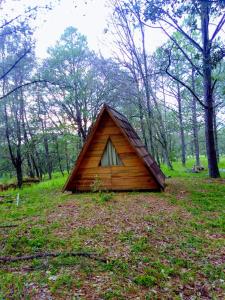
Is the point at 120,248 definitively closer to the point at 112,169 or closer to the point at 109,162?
the point at 112,169

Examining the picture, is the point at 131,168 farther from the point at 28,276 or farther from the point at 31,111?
the point at 31,111

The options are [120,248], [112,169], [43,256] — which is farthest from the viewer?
[112,169]

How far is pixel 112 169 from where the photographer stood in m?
8.66

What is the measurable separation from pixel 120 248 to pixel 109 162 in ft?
16.2

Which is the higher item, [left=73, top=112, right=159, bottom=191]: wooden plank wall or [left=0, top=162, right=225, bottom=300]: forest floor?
[left=73, top=112, right=159, bottom=191]: wooden plank wall

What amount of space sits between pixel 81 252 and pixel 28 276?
2.88 ft

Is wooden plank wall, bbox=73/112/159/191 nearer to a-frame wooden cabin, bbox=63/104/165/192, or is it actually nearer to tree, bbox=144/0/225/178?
a-frame wooden cabin, bbox=63/104/165/192

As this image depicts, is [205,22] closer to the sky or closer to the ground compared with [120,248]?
closer to the sky

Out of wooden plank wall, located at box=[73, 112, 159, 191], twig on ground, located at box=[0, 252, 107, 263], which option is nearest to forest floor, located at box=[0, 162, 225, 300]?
twig on ground, located at box=[0, 252, 107, 263]

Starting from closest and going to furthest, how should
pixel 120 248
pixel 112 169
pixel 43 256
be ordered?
pixel 43 256 < pixel 120 248 < pixel 112 169

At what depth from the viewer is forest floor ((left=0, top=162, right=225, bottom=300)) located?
293cm

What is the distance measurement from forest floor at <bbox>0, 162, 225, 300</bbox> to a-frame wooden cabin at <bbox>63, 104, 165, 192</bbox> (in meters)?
1.48

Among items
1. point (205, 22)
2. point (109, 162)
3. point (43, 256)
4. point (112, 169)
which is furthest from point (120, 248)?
point (205, 22)

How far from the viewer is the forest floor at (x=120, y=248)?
2932 mm
